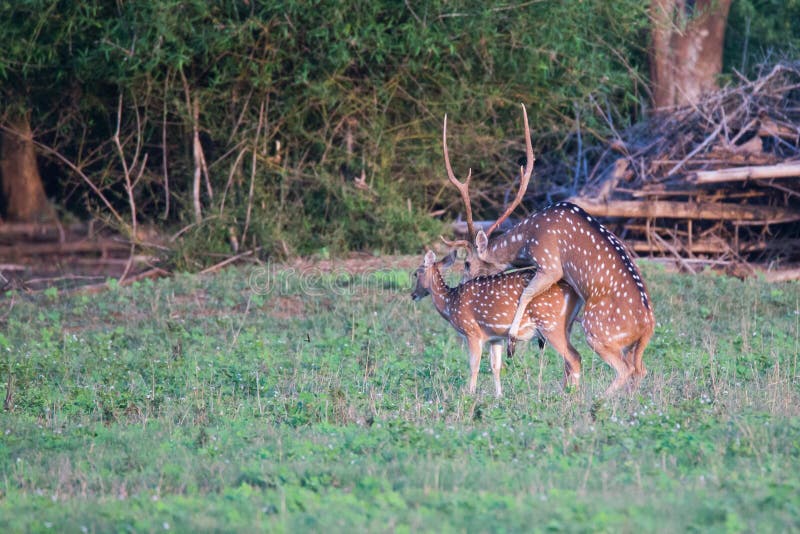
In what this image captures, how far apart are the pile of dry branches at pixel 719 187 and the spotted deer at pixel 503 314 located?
598 centimetres

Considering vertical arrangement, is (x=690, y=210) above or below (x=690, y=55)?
below

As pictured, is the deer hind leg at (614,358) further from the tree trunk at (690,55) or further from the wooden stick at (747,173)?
the tree trunk at (690,55)

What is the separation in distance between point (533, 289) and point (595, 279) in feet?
1.75


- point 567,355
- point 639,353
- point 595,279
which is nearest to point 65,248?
point 567,355

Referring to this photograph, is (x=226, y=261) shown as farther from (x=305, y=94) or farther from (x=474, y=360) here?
(x=474, y=360)

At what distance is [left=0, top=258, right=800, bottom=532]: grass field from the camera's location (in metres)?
5.33

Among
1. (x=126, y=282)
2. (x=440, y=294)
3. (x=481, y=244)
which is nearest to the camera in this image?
(x=440, y=294)

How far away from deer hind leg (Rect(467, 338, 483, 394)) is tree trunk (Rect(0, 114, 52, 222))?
11.5m

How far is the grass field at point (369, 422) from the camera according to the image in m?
5.33

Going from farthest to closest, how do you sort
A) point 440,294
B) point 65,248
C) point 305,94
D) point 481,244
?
point 65,248
point 305,94
point 481,244
point 440,294

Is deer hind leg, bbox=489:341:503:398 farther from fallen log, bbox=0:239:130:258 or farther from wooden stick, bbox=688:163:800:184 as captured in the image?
fallen log, bbox=0:239:130:258

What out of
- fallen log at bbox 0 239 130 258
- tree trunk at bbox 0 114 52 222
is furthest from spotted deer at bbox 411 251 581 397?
tree trunk at bbox 0 114 52 222

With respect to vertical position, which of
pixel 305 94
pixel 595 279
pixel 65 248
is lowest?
pixel 65 248

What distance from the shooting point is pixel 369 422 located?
7598mm
